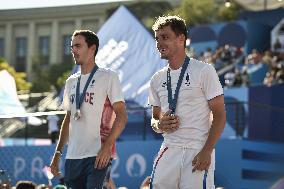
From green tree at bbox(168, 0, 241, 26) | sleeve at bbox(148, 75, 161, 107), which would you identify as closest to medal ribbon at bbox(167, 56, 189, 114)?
sleeve at bbox(148, 75, 161, 107)

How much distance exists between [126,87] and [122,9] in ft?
6.79

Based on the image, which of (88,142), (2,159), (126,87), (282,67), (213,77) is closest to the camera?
(213,77)

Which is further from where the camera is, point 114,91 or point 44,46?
point 44,46

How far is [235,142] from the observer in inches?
582

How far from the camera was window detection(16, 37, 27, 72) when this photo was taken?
291 feet

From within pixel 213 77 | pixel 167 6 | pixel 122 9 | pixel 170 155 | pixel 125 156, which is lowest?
pixel 125 156

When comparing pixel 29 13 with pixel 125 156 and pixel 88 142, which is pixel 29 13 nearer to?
pixel 125 156

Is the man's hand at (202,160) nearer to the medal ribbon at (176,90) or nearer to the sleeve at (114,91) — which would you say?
the medal ribbon at (176,90)

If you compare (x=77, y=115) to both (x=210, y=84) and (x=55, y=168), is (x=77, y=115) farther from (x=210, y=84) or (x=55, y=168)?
(x=210, y=84)

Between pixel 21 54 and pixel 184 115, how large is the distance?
278 ft

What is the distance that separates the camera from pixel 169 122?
5500 millimetres

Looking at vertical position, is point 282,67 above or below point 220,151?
above

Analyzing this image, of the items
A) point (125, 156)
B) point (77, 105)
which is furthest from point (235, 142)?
point (77, 105)

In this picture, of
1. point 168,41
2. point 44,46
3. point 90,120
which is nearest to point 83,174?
point 90,120
